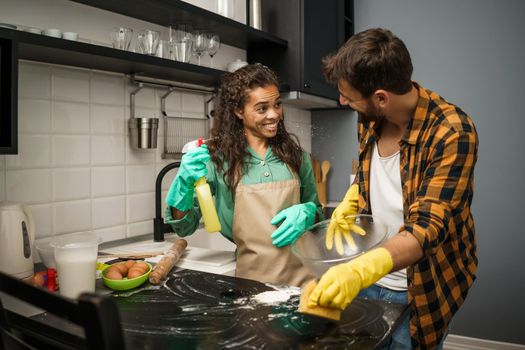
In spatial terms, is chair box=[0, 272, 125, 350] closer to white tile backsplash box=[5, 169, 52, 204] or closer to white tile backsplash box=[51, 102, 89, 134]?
white tile backsplash box=[5, 169, 52, 204]

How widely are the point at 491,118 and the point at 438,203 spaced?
203 cm

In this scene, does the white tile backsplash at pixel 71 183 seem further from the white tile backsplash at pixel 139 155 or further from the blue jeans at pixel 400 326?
the blue jeans at pixel 400 326

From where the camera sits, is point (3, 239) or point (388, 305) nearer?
point (388, 305)

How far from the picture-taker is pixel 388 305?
1.08 metres

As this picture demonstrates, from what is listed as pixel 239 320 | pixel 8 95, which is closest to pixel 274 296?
pixel 239 320

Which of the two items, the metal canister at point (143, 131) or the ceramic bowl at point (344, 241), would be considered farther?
the metal canister at point (143, 131)

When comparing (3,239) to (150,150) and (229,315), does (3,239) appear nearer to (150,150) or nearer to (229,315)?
(229,315)

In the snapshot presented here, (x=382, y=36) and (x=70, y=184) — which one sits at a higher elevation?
(x=382, y=36)

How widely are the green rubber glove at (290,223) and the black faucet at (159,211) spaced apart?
1.89ft

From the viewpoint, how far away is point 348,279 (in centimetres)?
93

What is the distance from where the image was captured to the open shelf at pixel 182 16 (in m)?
1.71

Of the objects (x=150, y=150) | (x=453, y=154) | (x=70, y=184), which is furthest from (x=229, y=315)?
(x=150, y=150)

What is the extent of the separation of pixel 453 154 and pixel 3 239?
3.84 ft

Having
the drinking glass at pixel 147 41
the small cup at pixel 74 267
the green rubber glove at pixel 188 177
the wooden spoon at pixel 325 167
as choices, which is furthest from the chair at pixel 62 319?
the wooden spoon at pixel 325 167
